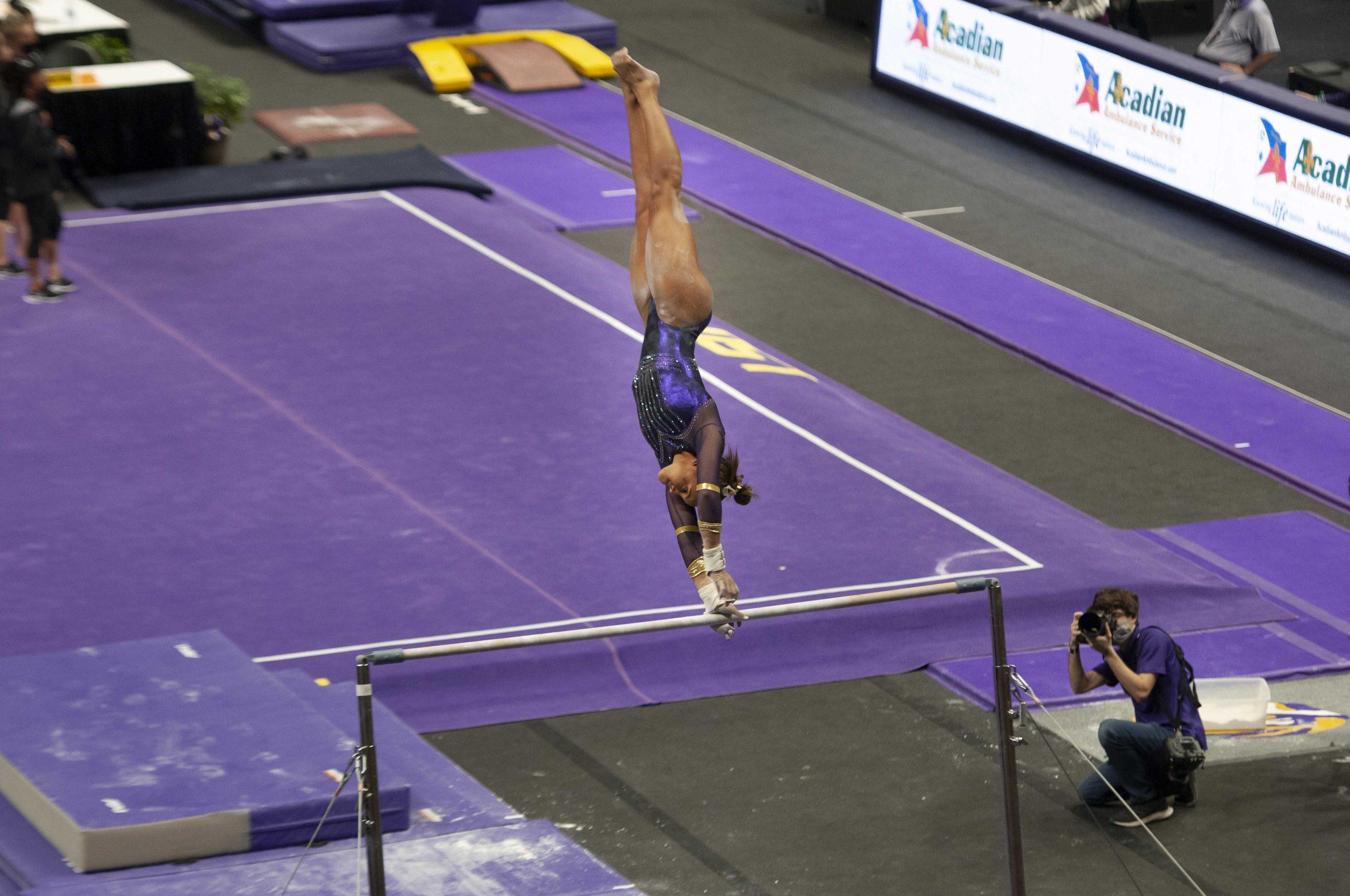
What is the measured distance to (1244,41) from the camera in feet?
50.7

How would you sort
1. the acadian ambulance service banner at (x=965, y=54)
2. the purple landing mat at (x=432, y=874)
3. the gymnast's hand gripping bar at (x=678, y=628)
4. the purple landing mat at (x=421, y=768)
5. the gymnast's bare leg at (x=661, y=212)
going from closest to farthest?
the gymnast's bare leg at (x=661, y=212)
the gymnast's hand gripping bar at (x=678, y=628)
the purple landing mat at (x=432, y=874)
the purple landing mat at (x=421, y=768)
the acadian ambulance service banner at (x=965, y=54)

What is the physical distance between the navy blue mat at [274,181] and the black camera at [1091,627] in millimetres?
8209

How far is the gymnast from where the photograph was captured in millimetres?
5859

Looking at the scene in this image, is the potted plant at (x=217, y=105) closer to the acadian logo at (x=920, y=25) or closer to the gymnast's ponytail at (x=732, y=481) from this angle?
the acadian logo at (x=920, y=25)

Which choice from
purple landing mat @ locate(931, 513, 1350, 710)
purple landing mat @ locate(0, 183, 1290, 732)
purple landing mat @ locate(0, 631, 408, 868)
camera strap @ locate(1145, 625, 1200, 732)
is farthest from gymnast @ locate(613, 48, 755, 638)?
purple landing mat @ locate(931, 513, 1350, 710)

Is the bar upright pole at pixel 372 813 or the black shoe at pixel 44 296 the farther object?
the black shoe at pixel 44 296

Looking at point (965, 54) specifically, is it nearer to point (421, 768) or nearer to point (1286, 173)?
point (1286, 173)

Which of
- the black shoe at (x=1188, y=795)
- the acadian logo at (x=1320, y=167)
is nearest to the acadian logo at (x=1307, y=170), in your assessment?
the acadian logo at (x=1320, y=167)

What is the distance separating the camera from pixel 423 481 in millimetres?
10625

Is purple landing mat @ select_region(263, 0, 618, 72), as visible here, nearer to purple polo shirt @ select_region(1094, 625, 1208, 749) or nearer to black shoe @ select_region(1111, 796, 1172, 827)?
purple polo shirt @ select_region(1094, 625, 1208, 749)

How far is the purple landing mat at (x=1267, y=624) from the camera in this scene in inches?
366

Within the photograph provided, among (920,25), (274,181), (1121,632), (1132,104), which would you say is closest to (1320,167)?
(1132,104)

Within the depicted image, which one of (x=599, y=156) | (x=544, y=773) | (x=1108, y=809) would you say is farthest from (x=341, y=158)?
(x=1108, y=809)

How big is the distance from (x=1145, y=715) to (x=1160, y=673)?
8.1 inches
